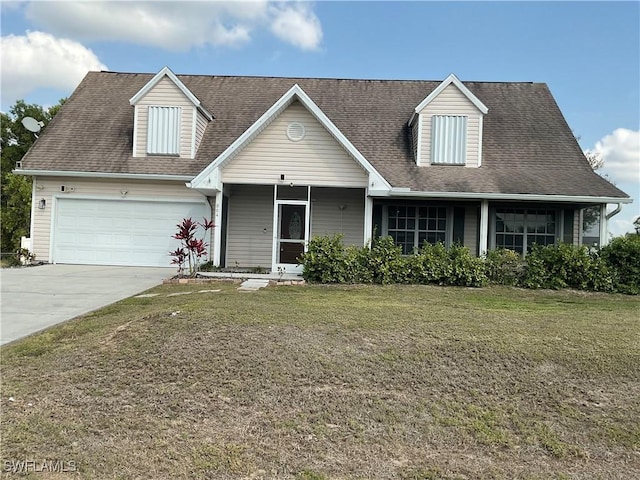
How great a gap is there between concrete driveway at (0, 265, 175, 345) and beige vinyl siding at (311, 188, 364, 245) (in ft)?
15.6

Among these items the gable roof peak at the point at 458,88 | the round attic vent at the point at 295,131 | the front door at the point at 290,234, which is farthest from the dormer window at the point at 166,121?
the gable roof peak at the point at 458,88

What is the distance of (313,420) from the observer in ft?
14.7

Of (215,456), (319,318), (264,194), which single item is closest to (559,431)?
(215,456)

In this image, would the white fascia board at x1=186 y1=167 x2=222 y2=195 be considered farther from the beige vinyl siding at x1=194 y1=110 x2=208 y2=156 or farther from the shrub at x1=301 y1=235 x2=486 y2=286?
the beige vinyl siding at x1=194 y1=110 x2=208 y2=156

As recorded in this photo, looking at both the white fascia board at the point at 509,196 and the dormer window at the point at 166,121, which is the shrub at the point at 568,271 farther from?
the dormer window at the point at 166,121

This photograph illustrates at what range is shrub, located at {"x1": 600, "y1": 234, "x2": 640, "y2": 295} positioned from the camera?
38.8 ft

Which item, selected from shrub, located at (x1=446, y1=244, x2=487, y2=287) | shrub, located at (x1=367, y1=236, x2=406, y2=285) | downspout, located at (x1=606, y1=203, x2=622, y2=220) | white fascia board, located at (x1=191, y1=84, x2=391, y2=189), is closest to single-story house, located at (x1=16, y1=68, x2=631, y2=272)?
downspout, located at (x1=606, y1=203, x2=622, y2=220)

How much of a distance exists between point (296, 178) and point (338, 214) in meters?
2.91

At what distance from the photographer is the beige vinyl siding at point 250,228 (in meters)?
16.2

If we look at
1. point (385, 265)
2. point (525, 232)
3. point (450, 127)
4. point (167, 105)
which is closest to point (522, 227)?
point (525, 232)

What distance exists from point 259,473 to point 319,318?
3605mm

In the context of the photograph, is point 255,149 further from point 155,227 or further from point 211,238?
point 155,227

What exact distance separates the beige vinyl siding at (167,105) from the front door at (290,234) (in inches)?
168

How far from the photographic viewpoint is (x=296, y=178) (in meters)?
13.6
